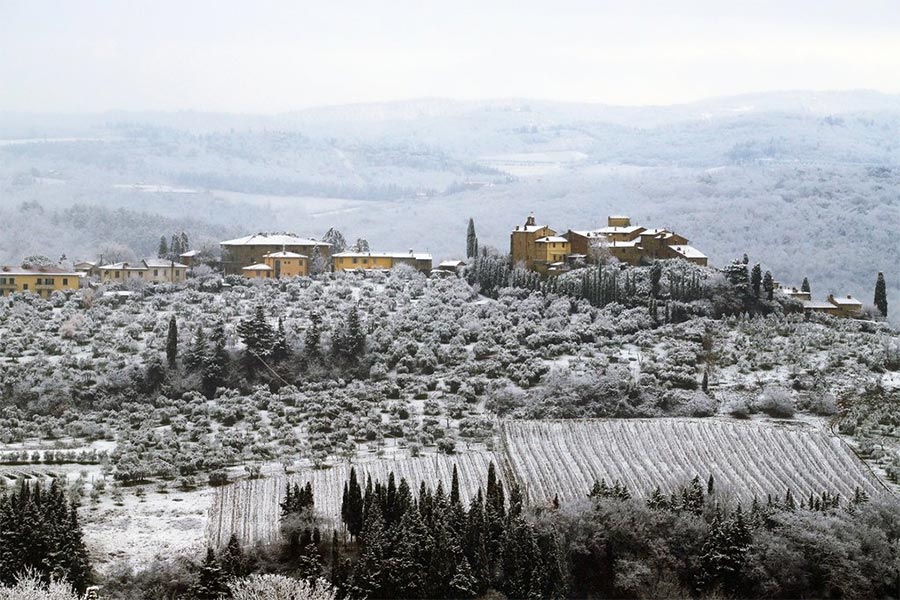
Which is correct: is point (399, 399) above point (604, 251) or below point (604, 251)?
below

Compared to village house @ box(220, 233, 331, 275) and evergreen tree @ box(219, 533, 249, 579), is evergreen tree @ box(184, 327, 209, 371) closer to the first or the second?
village house @ box(220, 233, 331, 275)

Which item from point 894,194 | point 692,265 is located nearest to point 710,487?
point 692,265

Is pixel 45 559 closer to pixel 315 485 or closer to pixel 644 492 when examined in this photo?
pixel 315 485

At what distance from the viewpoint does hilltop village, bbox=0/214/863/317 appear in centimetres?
9325

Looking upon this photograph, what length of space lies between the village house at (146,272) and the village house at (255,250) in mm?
3727

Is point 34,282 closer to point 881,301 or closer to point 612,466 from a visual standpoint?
point 612,466

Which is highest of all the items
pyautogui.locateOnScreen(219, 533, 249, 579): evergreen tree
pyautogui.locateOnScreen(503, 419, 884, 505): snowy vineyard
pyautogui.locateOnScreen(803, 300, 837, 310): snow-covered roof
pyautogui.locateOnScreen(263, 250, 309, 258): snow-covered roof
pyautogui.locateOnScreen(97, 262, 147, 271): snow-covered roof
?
pyautogui.locateOnScreen(263, 250, 309, 258): snow-covered roof

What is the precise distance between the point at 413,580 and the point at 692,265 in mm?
48435

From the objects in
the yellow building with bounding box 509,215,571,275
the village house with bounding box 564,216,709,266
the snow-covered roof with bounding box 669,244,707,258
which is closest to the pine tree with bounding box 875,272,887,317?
the village house with bounding box 564,216,709,266

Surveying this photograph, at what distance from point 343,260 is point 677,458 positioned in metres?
45.0

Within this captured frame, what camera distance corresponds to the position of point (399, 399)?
73.2 metres

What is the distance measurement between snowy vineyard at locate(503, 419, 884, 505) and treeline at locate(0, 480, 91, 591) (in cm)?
1853

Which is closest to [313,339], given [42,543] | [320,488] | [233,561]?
[320,488]

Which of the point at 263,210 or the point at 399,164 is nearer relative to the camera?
the point at 263,210
